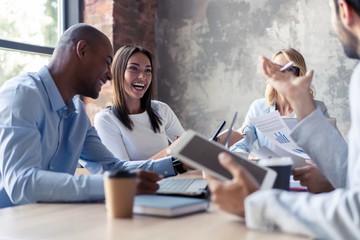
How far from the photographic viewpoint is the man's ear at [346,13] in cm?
117

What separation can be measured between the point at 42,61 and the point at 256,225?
9.45 feet

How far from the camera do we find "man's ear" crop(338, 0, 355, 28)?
45.9 inches

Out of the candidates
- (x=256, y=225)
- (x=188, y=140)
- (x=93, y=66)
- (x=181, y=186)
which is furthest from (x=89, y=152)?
(x=256, y=225)

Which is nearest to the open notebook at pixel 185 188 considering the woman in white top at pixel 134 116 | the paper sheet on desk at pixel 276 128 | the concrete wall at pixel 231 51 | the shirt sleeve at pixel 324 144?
the shirt sleeve at pixel 324 144

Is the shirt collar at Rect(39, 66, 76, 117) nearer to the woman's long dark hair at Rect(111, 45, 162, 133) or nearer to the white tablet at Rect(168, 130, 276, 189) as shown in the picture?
the white tablet at Rect(168, 130, 276, 189)

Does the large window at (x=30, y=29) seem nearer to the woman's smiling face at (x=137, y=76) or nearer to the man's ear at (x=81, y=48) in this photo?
the woman's smiling face at (x=137, y=76)

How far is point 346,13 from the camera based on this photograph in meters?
1.17

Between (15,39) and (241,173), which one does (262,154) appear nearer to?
(241,173)

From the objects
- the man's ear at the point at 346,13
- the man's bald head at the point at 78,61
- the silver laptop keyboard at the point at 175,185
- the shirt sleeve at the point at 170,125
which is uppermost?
the man's ear at the point at 346,13

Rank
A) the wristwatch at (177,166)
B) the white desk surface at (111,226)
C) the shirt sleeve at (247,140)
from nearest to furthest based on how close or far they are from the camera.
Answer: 1. the white desk surface at (111,226)
2. the wristwatch at (177,166)
3. the shirt sleeve at (247,140)

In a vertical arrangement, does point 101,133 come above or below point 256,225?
below

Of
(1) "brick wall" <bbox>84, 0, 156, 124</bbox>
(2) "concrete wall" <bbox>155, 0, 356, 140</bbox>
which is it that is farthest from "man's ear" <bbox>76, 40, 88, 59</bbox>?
(2) "concrete wall" <bbox>155, 0, 356, 140</bbox>

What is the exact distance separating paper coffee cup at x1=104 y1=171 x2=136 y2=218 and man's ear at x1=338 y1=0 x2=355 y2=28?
666mm

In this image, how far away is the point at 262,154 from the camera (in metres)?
1.66
